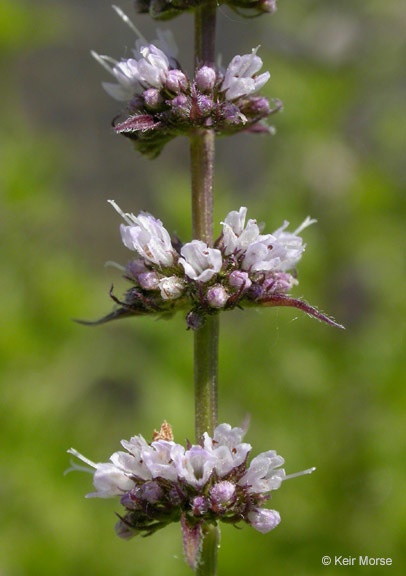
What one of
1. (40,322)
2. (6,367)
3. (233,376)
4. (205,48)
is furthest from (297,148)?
(205,48)

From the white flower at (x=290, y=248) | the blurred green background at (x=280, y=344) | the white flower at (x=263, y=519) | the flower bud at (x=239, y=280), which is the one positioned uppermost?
the flower bud at (x=239, y=280)

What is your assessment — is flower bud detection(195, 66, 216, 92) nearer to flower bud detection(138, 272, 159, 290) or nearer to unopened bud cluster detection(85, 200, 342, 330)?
unopened bud cluster detection(85, 200, 342, 330)

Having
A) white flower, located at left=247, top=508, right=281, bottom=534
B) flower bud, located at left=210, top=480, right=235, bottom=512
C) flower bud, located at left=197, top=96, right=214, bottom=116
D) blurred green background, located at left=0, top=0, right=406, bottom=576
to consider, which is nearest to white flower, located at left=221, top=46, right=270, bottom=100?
flower bud, located at left=197, top=96, right=214, bottom=116

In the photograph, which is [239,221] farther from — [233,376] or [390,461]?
[233,376]

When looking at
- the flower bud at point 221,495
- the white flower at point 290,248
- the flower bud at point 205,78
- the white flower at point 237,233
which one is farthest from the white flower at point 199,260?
the flower bud at point 221,495

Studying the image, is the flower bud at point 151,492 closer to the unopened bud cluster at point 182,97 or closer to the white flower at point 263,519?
the white flower at point 263,519

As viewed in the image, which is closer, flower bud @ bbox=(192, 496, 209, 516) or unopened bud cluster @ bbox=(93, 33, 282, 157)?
flower bud @ bbox=(192, 496, 209, 516)
